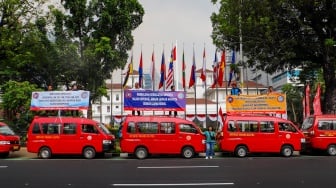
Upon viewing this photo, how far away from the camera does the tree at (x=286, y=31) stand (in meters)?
26.7

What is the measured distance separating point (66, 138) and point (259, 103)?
434 inches

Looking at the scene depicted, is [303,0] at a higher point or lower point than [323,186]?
higher

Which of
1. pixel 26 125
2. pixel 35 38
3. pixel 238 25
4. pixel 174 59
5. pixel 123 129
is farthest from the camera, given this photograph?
pixel 174 59

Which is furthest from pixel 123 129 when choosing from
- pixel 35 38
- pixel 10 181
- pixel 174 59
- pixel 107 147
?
pixel 174 59

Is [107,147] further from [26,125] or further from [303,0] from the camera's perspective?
[303,0]

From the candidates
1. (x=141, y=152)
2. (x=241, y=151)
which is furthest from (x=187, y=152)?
(x=241, y=151)

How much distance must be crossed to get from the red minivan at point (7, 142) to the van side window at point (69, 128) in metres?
2.96

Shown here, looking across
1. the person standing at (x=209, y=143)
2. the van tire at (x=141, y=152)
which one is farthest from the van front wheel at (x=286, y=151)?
the van tire at (x=141, y=152)

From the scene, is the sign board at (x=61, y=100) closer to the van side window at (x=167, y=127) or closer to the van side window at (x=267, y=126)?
the van side window at (x=167, y=127)

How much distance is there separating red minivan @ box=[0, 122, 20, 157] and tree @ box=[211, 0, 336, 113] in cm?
1395

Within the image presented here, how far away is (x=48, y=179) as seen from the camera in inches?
555

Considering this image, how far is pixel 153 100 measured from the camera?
1072 inches

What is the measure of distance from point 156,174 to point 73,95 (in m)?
12.1

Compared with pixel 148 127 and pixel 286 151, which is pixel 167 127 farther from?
pixel 286 151
